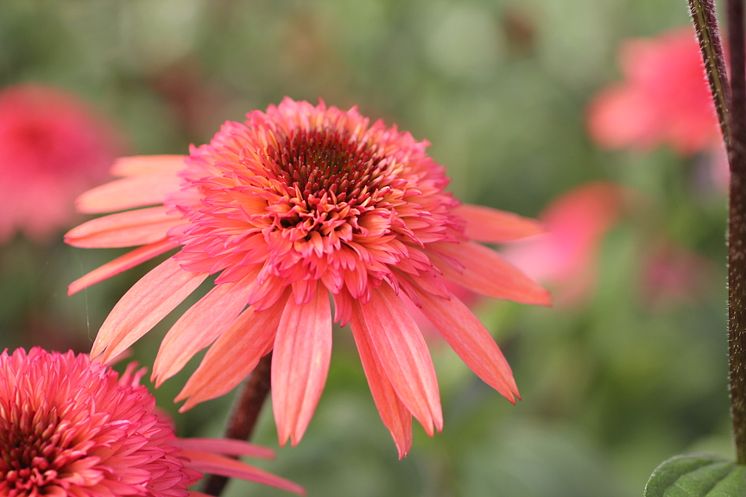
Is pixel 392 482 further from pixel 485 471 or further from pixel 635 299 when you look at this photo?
pixel 635 299

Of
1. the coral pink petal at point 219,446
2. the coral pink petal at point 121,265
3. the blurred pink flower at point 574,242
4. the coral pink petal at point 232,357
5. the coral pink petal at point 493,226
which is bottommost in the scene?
the blurred pink flower at point 574,242

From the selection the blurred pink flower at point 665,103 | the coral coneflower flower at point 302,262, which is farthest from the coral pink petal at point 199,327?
the blurred pink flower at point 665,103

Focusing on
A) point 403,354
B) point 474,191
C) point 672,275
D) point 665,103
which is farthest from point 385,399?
point 474,191

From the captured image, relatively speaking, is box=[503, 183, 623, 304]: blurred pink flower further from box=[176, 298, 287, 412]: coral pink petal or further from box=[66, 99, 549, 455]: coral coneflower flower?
box=[176, 298, 287, 412]: coral pink petal

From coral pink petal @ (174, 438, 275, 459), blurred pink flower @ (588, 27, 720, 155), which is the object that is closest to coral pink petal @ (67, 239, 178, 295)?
coral pink petal @ (174, 438, 275, 459)

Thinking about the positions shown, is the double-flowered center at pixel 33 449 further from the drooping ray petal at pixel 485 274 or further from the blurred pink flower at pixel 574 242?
the blurred pink flower at pixel 574 242

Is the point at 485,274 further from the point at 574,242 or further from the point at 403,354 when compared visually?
the point at 574,242

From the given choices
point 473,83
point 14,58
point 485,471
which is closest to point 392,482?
point 485,471
